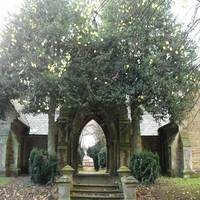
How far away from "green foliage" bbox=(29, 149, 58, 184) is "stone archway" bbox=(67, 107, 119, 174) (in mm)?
3231

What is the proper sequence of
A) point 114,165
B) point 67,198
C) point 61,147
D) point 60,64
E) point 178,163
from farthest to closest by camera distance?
1. point 178,163
2. point 114,165
3. point 61,147
4. point 60,64
5. point 67,198

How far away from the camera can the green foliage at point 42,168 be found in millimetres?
16188

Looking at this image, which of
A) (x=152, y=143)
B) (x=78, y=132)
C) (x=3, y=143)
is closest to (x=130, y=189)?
(x=78, y=132)

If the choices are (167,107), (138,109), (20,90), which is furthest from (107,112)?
(20,90)

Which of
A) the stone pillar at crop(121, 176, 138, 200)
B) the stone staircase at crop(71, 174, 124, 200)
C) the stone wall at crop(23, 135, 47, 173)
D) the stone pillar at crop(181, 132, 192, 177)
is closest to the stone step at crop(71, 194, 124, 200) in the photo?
the stone staircase at crop(71, 174, 124, 200)

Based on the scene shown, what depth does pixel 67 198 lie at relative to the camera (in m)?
14.1

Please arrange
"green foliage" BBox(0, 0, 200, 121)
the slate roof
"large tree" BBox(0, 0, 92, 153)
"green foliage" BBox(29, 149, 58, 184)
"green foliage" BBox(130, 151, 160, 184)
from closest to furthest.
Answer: "large tree" BBox(0, 0, 92, 153) → "green foliage" BBox(0, 0, 200, 121) → "green foliage" BBox(29, 149, 58, 184) → "green foliage" BBox(130, 151, 160, 184) → the slate roof

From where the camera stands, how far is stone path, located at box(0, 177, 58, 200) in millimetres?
14523

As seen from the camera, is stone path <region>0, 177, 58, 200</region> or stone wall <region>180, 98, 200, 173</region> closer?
stone path <region>0, 177, 58, 200</region>

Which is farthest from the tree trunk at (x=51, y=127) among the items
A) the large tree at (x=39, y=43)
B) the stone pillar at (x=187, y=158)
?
the stone pillar at (x=187, y=158)

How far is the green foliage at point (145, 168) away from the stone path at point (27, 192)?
3.58 meters

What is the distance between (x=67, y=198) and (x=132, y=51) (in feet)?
21.9

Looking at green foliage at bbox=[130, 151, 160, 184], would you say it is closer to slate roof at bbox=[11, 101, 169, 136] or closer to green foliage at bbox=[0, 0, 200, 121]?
green foliage at bbox=[0, 0, 200, 121]

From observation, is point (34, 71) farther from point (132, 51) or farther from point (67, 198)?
point (67, 198)
